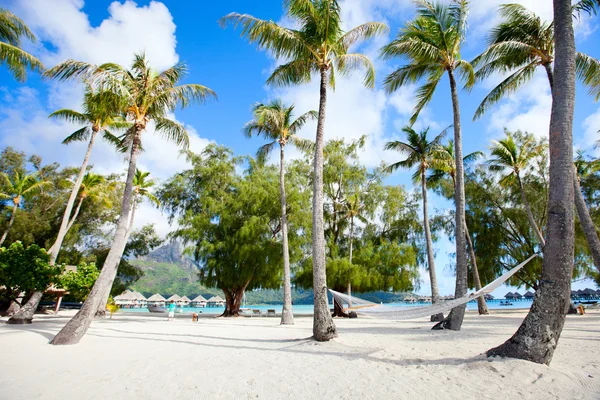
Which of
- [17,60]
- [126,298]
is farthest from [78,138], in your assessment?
[126,298]

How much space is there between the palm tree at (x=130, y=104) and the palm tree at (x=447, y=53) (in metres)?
6.27

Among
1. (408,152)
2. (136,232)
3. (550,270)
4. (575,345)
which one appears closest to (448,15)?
(408,152)

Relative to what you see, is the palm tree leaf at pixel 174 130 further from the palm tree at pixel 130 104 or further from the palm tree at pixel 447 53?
the palm tree at pixel 447 53

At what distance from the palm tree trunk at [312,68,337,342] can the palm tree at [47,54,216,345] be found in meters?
3.87

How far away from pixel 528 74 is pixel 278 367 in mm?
11550

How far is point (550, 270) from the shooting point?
13.9 ft

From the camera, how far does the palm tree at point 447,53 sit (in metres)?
8.91

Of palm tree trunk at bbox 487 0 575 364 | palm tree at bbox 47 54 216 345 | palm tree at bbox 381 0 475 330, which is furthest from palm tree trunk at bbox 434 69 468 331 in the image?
palm tree at bbox 47 54 216 345

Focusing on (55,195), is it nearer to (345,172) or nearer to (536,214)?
(345,172)

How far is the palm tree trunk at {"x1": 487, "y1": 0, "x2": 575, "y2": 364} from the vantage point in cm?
404

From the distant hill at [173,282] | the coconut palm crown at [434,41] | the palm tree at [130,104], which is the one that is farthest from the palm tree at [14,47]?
the distant hill at [173,282]

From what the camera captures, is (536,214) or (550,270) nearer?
(550,270)

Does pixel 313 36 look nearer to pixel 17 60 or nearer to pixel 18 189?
pixel 17 60

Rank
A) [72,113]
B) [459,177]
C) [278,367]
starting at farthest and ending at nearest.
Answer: [72,113] → [459,177] → [278,367]
